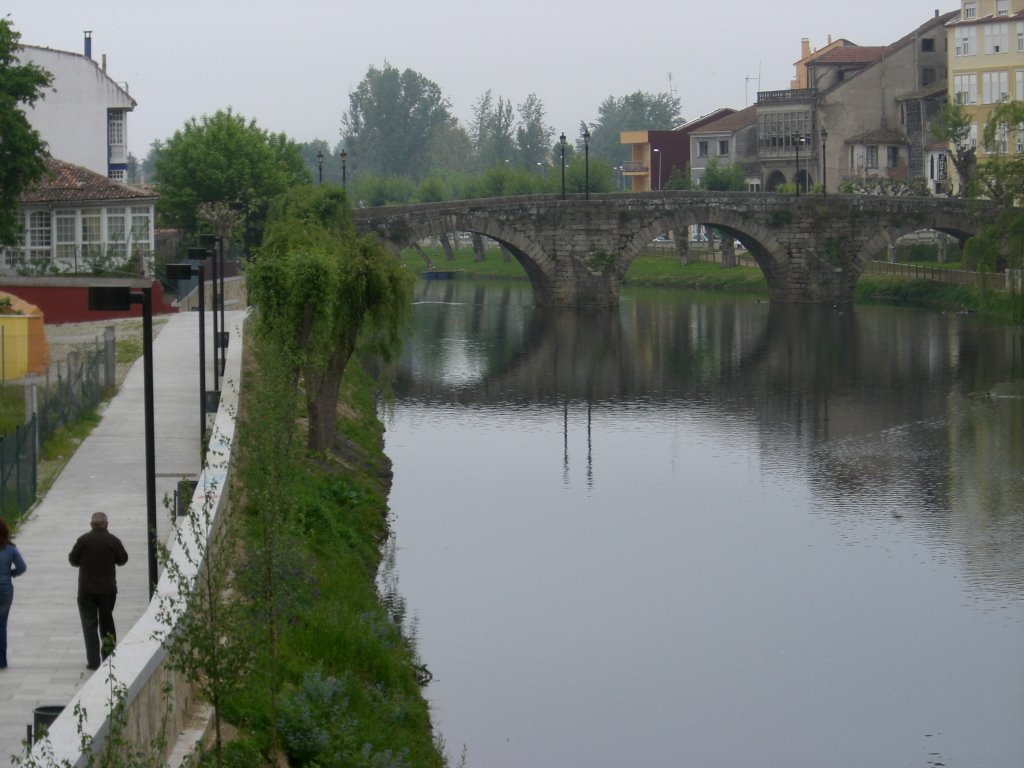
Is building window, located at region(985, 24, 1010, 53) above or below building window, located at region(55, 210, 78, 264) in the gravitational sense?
above

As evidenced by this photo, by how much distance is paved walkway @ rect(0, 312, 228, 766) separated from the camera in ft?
50.1

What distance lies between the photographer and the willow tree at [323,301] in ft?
97.2

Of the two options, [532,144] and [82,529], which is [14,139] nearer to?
[82,529]

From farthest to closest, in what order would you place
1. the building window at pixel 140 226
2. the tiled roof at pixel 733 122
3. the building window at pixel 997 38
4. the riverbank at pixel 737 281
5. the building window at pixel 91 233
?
1. the tiled roof at pixel 733 122
2. the building window at pixel 997 38
3. the riverbank at pixel 737 281
4. the building window at pixel 140 226
5. the building window at pixel 91 233

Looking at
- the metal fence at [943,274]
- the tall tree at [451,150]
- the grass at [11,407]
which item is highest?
the tall tree at [451,150]

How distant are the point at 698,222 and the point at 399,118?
8793 cm

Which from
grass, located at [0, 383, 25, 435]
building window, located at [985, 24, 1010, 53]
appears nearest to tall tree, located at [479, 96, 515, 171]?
building window, located at [985, 24, 1010, 53]

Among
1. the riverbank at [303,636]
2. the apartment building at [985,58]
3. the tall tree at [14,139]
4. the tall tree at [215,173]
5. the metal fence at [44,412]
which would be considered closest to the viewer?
the riverbank at [303,636]

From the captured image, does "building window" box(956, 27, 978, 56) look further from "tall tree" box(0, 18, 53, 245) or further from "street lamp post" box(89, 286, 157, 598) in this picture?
"street lamp post" box(89, 286, 157, 598)

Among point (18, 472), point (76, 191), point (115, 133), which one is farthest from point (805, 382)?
point (115, 133)

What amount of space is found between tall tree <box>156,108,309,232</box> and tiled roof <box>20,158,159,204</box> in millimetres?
9399

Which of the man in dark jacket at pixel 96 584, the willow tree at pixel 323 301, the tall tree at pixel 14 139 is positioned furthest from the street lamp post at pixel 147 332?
the tall tree at pixel 14 139

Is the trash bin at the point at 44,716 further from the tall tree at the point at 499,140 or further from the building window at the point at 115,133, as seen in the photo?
the tall tree at the point at 499,140

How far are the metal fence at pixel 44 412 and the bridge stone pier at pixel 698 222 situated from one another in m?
34.8
